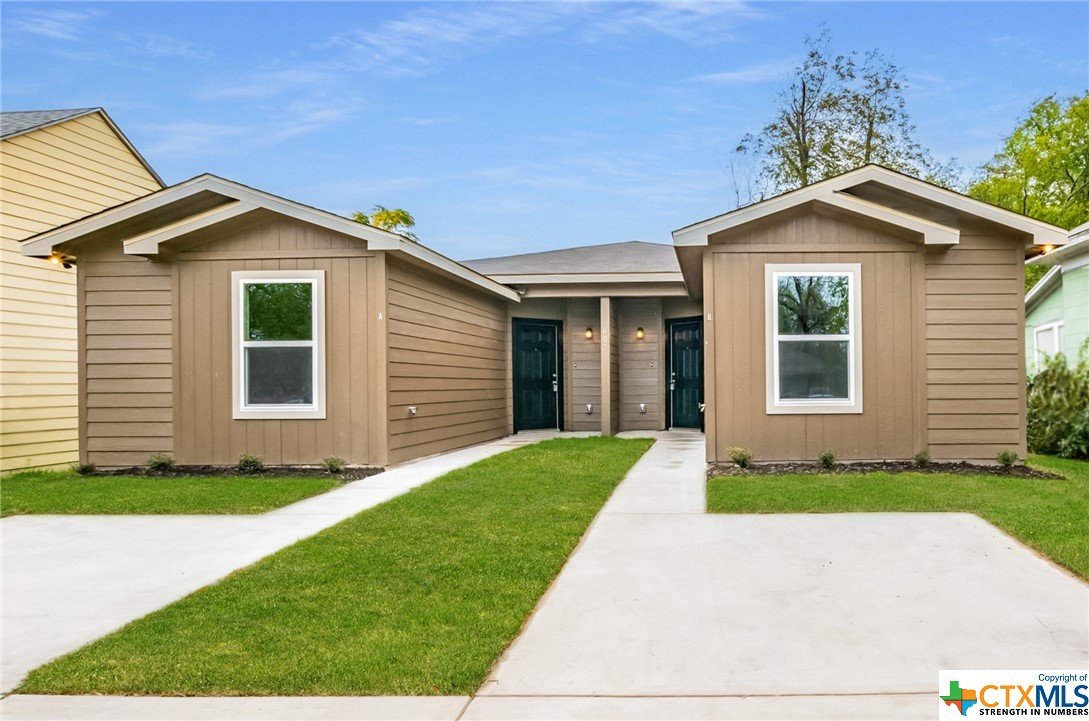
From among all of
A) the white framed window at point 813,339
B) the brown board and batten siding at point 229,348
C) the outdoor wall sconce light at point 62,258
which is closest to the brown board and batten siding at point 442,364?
the brown board and batten siding at point 229,348

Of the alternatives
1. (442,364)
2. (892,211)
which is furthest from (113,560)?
(892,211)

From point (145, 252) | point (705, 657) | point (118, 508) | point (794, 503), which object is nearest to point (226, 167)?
point (145, 252)

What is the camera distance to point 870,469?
852cm

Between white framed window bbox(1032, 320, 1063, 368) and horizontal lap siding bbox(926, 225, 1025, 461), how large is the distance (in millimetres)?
4475

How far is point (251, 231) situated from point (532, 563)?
20.4 feet

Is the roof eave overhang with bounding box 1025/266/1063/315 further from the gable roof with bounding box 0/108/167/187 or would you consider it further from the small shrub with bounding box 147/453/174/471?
the gable roof with bounding box 0/108/167/187

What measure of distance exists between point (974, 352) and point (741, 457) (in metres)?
2.77

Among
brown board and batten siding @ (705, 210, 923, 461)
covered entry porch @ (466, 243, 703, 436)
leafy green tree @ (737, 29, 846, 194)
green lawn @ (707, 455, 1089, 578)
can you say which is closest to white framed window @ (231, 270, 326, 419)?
→ brown board and batten siding @ (705, 210, 923, 461)

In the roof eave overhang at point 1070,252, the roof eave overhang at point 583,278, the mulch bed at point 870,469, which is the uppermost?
the roof eave overhang at point 1070,252

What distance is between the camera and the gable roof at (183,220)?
29.6 ft

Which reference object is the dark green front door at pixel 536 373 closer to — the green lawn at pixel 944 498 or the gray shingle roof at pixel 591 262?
the gray shingle roof at pixel 591 262

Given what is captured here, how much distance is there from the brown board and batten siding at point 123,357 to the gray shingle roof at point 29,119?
268 centimetres

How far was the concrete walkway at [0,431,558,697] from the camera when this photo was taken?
3.89 m

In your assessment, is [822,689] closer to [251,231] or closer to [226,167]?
[251,231]
